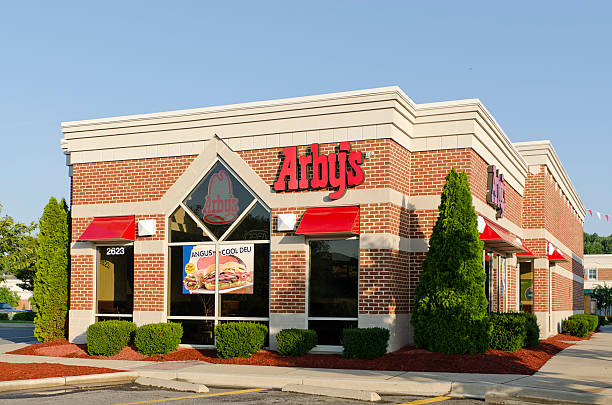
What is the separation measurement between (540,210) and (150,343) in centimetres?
1691

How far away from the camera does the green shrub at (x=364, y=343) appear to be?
57.8ft

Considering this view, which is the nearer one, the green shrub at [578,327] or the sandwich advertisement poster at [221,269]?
the sandwich advertisement poster at [221,269]

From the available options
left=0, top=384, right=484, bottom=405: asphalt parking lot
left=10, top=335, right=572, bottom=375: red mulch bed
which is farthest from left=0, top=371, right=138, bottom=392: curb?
left=10, top=335, right=572, bottom=375: red mulch bed

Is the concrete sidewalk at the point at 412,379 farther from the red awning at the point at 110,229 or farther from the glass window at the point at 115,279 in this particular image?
the red awning at the point at 110,229

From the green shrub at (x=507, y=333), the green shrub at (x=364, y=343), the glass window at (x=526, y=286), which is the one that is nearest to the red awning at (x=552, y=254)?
the glass window at (x=526, y=286)

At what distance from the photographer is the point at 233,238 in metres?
20.6

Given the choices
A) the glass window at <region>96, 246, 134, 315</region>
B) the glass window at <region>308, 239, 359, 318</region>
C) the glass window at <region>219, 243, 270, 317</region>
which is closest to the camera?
the glass window at <region>308, 239, 359, 318</region>

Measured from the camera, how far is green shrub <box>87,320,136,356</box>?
770 inches

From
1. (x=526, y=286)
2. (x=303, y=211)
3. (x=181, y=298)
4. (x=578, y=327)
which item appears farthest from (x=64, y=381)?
(x=578, y=327)

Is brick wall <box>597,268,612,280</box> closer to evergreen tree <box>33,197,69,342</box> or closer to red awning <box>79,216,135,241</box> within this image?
evergreen tree <box>33,197,69,342</box>

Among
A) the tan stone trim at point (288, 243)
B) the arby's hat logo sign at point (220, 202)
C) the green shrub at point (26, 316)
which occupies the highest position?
the arby's hat logo sign at point (220, 202)

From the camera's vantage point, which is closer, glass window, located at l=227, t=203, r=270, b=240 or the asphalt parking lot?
the asphalt parking lot

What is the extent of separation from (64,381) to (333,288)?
24.0 feet

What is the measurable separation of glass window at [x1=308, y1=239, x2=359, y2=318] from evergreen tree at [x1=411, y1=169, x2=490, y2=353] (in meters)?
1.70
